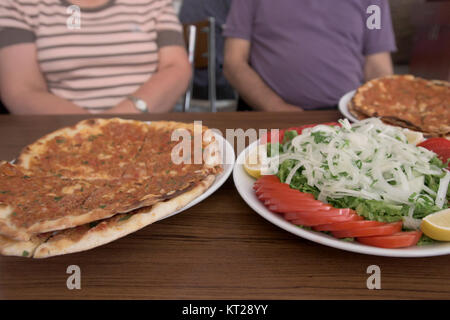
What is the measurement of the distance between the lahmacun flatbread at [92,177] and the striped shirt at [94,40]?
2.37 feet

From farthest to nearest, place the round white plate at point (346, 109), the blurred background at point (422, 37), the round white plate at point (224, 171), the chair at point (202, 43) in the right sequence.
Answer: the blurred background at point (422, 37)
the chair at point (202, 43)
the round white plate at point (346, 109)
the round white plate at point (224, 171)

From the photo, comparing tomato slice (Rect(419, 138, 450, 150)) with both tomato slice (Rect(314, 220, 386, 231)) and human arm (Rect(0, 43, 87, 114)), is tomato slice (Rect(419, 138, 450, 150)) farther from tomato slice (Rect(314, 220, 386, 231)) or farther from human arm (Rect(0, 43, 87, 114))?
human arm (Rect(0, 43, 87, 114))

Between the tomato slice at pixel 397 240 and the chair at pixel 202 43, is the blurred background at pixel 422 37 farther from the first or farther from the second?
the tomato slice at pixel 397 240

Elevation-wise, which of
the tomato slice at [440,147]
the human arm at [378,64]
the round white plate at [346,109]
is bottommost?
the tomato slice at [440,147]

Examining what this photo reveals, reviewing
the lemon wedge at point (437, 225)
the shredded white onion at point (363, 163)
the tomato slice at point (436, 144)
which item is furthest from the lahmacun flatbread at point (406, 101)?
the lemon wedge at point (437, 225)

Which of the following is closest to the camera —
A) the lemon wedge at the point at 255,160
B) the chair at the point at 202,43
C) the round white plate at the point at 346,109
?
the lemon wedge at the point at 255,160

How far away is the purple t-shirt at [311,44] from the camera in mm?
2361

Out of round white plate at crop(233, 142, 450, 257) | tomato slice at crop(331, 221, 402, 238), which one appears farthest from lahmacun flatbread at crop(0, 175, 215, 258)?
tomato slice at crop(331, 221, 402, 238)

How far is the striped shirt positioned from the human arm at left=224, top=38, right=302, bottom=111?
41cm

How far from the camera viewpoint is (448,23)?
3.99 meters

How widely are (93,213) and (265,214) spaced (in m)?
0.43
